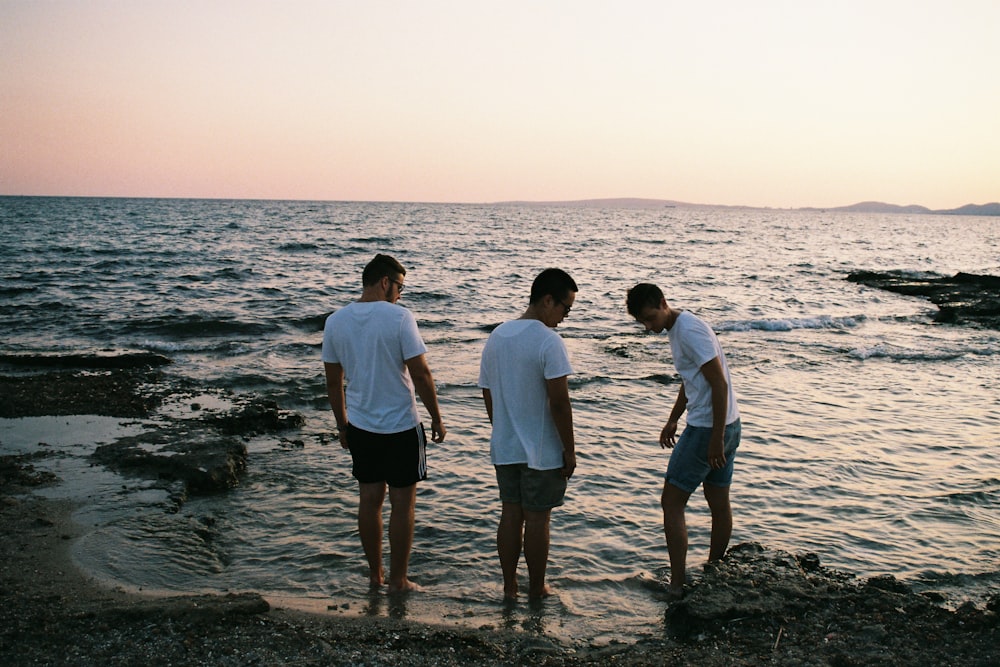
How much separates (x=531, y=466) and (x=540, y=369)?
603 millimetres

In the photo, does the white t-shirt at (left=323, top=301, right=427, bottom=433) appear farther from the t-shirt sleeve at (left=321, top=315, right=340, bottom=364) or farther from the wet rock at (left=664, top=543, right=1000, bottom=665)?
the wet rock at (left=664, top=543, right=1000, bottom=665)

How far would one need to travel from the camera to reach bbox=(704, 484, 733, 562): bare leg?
4902 mm

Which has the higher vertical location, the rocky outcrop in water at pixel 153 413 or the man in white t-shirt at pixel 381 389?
the man in white t-shirt at pixel 381 389

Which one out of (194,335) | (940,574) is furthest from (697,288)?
(940,574)

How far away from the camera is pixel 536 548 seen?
15.4 feet

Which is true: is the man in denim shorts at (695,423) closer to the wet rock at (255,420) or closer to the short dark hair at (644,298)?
the short dark hair at (644,298)

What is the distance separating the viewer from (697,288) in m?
27.4

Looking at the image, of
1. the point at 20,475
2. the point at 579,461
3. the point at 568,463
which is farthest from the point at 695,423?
the point at 20,475

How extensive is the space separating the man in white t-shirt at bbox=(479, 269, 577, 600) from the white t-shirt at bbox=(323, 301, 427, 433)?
0.52 meters

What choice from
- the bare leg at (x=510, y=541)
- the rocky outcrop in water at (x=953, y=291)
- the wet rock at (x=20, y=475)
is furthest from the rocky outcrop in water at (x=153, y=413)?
the rocky outcrop in water at (x=953, y=291)

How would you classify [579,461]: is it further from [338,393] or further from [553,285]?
[553,285]

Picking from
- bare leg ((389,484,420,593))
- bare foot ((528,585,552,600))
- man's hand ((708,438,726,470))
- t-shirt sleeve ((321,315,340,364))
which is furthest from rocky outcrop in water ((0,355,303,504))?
man's hand ((708,438,726,470))

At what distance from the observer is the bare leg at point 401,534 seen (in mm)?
4848

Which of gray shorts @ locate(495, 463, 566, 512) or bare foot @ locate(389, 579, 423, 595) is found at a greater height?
gray shorts @ locate(495, 463, 566, 512)
